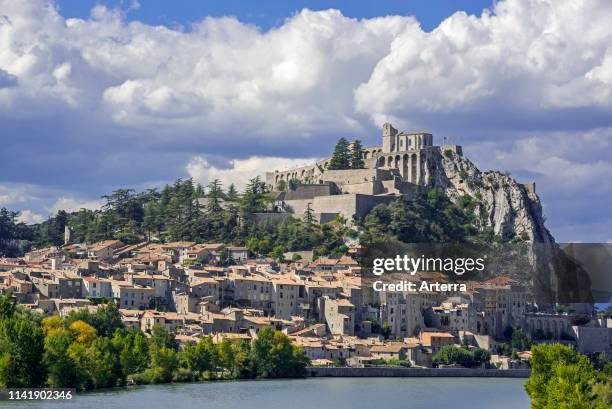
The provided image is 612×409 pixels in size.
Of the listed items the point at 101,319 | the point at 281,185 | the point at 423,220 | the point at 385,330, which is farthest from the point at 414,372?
the point at 281,185

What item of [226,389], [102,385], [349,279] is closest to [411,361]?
[349,279]

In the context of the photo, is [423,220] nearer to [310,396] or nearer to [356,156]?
[356,156]

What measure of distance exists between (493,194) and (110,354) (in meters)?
48.2

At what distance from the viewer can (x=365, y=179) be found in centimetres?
9294

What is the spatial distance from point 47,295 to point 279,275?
13.1 metres

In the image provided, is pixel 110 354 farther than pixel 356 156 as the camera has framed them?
No

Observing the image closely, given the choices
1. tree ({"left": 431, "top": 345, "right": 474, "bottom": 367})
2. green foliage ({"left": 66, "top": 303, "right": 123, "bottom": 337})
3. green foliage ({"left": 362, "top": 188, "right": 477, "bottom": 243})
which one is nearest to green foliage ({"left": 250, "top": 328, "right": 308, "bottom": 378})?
green foliage ({"left": 66, "top": 303, "right": 123, "bottom": 337})

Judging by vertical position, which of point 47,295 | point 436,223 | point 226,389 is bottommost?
point 226,389

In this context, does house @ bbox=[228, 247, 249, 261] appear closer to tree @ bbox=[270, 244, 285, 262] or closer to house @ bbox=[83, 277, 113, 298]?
tree @ bbox=[270, 244, 285, 262]

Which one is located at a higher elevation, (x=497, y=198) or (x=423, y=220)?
(x=497, y=198)

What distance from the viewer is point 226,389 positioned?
52938 mm

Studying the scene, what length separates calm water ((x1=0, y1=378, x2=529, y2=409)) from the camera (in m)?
46.2

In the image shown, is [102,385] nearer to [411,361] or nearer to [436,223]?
[411,361]

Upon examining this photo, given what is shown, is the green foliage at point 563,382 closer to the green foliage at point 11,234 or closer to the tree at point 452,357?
the tree at point 452,357
